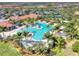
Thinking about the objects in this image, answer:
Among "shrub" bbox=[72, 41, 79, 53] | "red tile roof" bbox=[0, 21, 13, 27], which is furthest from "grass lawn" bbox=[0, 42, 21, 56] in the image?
"shrub" bbox=[72, 41, 79, 53]

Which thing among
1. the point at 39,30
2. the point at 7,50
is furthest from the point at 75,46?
the point at 7,50

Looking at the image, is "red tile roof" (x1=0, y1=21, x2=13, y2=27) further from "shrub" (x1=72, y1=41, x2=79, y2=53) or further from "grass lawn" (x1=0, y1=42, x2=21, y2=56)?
"shrub" (x1=72, y1=41, x2=79, y2=53)

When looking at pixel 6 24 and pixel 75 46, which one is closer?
pixel 75 46

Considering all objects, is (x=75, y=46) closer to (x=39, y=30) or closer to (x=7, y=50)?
(x=39, y=30)

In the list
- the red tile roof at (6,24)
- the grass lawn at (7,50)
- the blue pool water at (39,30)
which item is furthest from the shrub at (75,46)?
the red tile roof at (6,24)

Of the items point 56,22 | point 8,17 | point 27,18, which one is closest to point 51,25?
point 56,22

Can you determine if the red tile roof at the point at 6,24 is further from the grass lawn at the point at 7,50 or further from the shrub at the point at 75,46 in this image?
the shrub at the point at 75,46

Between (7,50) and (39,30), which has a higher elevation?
(39,30)

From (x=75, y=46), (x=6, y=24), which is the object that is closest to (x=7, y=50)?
(x=6, y=24)
